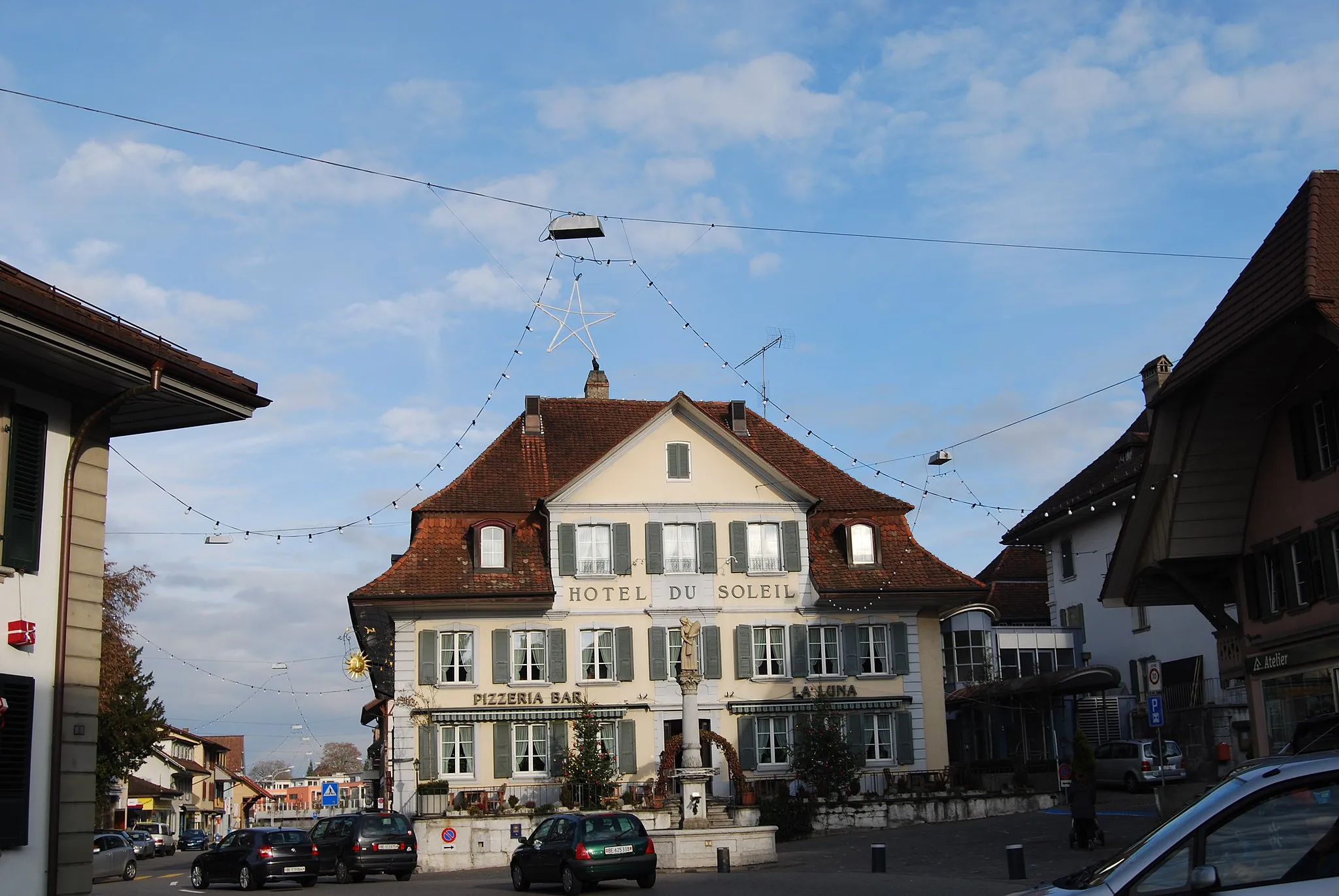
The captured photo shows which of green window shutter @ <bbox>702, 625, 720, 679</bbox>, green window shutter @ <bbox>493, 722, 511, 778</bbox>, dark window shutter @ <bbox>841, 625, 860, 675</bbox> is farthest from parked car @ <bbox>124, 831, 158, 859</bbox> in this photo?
dark window shutter @ <bbox>841, 625, 860, 675</bbox>

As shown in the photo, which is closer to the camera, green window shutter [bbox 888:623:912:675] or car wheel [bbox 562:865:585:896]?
car wheel [bbox 562:865:585:896]

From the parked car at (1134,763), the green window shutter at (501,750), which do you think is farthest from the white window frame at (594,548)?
the parked car at (1134,763)

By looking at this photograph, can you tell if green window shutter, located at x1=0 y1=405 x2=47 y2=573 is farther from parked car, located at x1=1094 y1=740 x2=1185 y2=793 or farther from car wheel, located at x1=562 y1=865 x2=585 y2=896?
parked car, located at x1=1094 y1=740 x2=1185 y2=793

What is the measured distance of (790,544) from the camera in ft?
138

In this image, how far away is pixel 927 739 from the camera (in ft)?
137

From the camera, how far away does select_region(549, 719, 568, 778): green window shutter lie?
3944cm

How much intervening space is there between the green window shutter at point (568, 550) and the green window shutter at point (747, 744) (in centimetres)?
659

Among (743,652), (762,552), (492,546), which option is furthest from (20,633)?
(762,552)

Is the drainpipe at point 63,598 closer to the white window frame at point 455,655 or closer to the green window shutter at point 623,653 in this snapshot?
the white window frame at point 455,655

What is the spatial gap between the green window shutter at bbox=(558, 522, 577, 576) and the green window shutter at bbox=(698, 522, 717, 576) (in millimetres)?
3681

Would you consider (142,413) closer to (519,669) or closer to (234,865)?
(234,865)

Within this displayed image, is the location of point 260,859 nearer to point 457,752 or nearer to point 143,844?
point 457,752

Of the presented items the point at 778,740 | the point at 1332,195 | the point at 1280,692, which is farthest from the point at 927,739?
A: the point at 1332,195

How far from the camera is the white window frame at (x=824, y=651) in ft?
136
